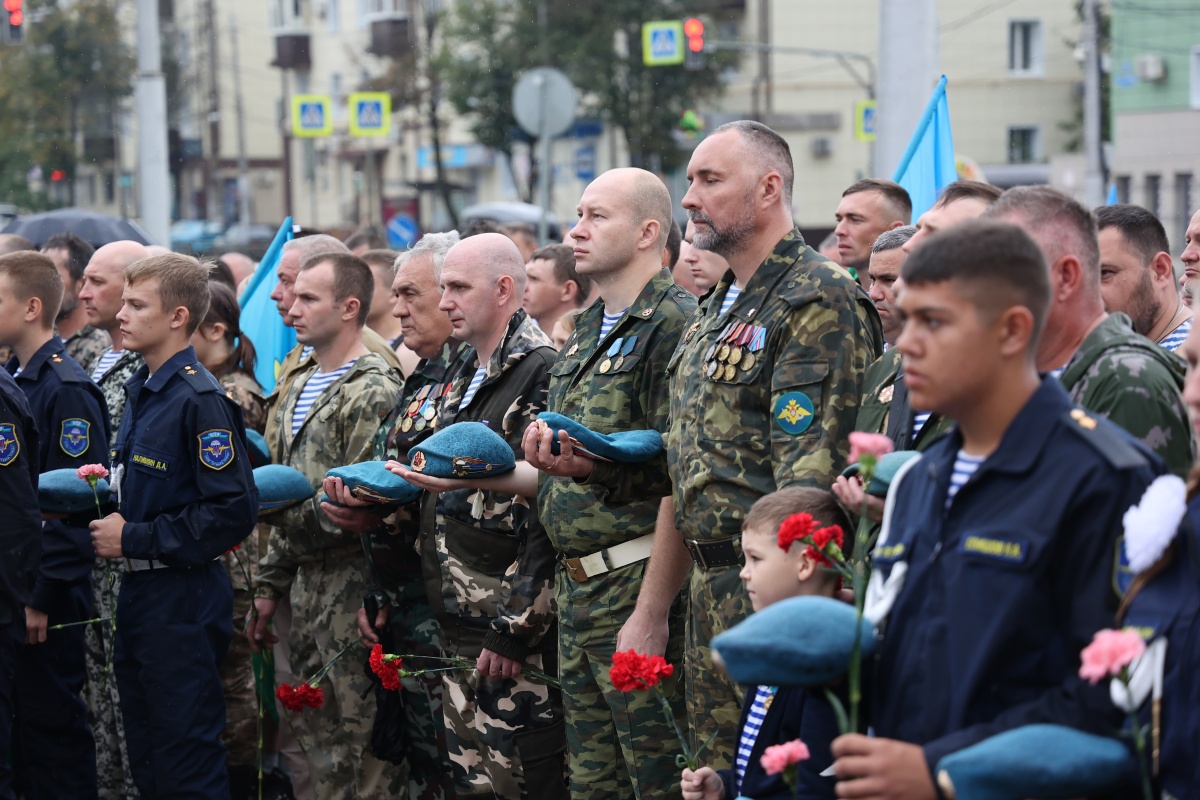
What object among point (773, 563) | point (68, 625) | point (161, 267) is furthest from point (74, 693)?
point (773, 563)

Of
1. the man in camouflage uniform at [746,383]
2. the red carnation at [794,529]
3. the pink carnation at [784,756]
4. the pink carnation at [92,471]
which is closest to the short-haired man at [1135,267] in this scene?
the man in camouflage uniform at [746,383]

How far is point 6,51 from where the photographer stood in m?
30.2

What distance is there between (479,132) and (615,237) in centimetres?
3299

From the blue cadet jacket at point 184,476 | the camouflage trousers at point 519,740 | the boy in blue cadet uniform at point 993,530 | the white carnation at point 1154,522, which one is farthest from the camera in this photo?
the blue cadet jacket at point 184,476

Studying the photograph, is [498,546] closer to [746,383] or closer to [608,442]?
[608,442]

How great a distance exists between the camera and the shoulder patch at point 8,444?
552 cm

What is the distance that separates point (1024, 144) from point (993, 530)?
145 ft

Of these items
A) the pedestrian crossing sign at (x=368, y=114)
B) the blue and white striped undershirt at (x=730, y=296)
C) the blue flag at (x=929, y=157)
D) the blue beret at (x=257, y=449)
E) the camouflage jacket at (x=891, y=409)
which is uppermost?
the pedestrian crossing sign at (x=368, y=114)

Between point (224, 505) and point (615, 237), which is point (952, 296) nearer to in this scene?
point (615, 237)

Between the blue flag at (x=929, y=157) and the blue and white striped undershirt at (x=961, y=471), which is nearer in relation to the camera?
the blue and white striped undershirt at (x=961, y=471)

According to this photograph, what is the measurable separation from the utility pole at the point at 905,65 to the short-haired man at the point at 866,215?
6.31 ft

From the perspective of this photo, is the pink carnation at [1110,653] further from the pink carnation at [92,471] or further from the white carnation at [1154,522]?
the pink carnation at [92,471]

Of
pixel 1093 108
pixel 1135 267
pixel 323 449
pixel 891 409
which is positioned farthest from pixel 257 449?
pixel 1093 108

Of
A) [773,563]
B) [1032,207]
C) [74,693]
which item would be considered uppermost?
[1032,207]
